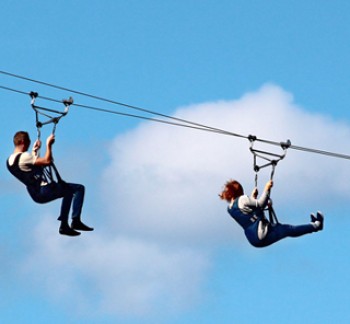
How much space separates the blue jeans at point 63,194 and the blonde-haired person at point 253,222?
9.22 feet

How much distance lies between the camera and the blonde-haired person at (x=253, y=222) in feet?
81.0

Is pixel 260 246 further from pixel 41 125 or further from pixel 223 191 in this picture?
pixel 41 125

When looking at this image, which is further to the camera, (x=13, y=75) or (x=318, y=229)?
(x=318, y=229)

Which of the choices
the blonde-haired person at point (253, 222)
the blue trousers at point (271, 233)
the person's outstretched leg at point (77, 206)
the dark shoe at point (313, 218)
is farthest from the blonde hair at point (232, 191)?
the person's outstretched leg at point (77, 206)

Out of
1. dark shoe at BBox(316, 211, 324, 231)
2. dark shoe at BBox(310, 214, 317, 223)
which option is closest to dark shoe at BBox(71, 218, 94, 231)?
dark shoe at BBox(310, 214, 317, 223)

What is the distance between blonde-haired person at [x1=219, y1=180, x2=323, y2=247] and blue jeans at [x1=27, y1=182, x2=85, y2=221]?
281 cm

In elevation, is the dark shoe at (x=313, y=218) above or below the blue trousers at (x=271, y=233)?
above

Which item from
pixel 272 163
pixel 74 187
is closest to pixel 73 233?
pixel 74 187

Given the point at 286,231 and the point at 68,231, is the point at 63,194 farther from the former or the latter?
the point at 286,231

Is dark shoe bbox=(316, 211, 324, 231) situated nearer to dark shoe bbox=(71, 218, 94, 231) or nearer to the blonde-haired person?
the blonde-haired person

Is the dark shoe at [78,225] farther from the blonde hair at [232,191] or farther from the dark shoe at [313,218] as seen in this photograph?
the dark shoe at [313,218]

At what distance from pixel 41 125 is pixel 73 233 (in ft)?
7.53

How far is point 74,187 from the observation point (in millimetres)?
24469

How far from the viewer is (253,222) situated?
24812mm
